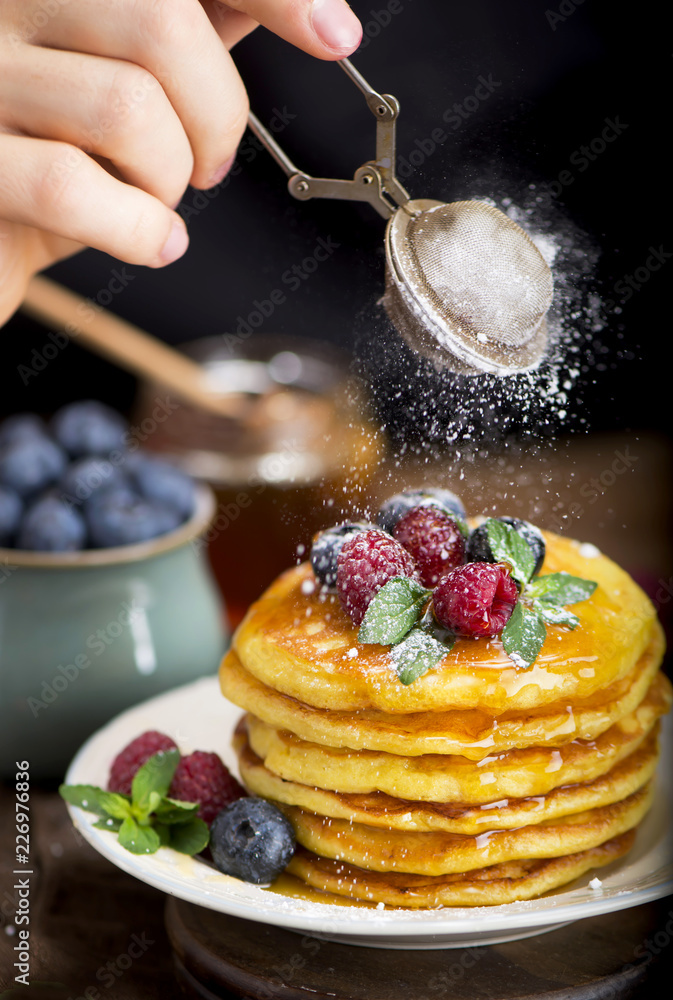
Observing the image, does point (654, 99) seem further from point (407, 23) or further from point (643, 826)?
point (643, 826)

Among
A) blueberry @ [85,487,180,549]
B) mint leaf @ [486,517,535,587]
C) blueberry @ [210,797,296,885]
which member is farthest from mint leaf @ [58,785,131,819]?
mint leaf @ [486,517,535,587]

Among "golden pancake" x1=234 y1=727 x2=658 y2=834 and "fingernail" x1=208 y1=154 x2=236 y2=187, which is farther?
"fingernail" x1=208 y1=154 x2=236 y2=187

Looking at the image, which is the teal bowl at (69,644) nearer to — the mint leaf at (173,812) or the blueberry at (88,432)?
the blueberry at (88,432)

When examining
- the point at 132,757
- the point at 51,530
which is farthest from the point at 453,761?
the point at 51,530

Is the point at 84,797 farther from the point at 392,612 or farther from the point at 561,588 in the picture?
the point at 561,588

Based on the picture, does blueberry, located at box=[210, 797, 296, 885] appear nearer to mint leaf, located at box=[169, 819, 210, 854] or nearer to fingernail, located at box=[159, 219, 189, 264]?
mint leaf, located at box=[169, 819, 210, 854]
